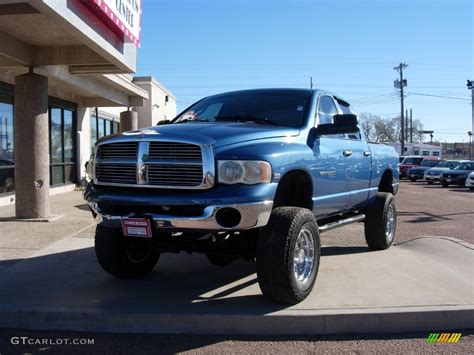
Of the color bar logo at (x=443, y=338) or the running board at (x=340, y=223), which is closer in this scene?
the color bar logo at (x=443, y=338)

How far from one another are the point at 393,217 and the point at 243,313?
415 centimetres

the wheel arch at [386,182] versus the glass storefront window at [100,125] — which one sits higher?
the glass storefront window at [100,125]

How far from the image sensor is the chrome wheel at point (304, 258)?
4.79m

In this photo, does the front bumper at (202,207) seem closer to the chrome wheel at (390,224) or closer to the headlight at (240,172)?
the headlight at (240,172)

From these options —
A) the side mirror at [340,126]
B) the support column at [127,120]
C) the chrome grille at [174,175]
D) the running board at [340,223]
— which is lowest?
the running board at [340,223]

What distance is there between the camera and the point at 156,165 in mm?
4520

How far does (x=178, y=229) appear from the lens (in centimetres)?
432

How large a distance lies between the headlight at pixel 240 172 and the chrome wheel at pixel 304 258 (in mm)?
766

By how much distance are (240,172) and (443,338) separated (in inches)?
88.1

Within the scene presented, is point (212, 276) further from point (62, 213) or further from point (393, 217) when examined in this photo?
point (62, 213)

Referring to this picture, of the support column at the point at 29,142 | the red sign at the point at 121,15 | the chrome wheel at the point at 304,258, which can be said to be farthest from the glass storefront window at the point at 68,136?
the chrome wheel at the point at 304,258

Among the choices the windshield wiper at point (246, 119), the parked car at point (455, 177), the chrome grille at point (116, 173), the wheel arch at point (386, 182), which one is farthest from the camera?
the parked car at point (455, 177)

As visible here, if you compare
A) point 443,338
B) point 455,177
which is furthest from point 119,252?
point 455,177

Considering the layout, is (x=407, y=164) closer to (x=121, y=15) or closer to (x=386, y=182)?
(x=386, y=182)
